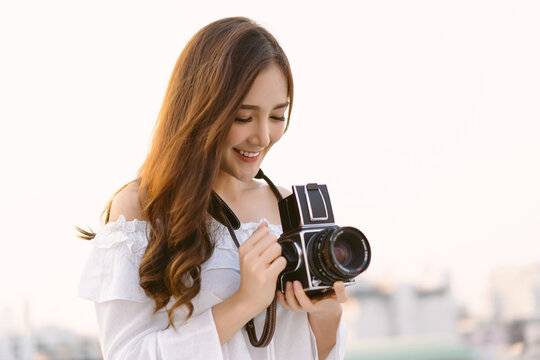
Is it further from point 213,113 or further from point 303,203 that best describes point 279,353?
point 213,113

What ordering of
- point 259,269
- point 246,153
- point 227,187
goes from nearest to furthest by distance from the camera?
point 259,269 → point 246,153 → point 227,187

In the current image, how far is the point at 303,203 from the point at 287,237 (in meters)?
0.06

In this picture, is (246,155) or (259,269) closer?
→ (259,269)

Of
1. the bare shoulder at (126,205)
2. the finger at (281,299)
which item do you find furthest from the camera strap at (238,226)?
the bare shoulder at (126,205)

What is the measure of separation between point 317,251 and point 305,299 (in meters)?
0.08

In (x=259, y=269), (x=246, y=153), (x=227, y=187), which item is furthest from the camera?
(x=227, y=187)

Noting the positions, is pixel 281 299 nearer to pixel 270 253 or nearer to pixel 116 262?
pixel 270 253

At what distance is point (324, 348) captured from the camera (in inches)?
43.8

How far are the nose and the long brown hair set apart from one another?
51 mm

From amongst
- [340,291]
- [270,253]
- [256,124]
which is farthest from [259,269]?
[256,124]

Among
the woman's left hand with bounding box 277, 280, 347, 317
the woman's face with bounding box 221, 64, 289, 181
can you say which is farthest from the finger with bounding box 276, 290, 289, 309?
the woman's face with bounding box 221, 64, 289, 181

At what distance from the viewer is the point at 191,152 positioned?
1006 millimetres

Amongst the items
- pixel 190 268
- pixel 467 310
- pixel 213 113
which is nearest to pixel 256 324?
pixel 190 268

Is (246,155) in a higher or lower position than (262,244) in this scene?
higher
